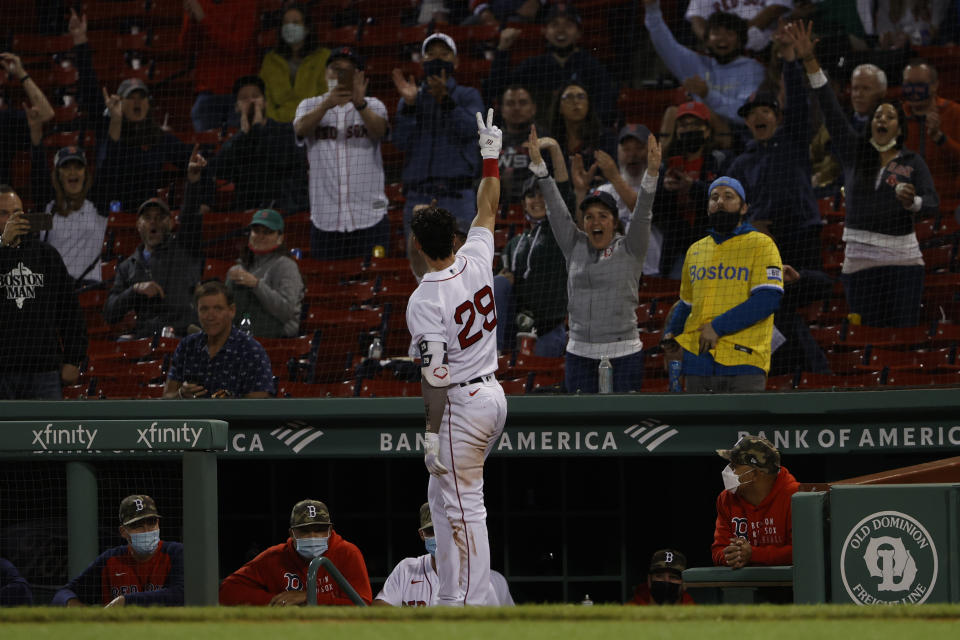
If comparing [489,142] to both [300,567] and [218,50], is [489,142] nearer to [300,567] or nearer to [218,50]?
[300,567]

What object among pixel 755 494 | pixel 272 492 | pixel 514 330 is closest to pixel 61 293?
pixel 272 492

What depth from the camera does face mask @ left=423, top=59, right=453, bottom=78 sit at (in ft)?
31.3

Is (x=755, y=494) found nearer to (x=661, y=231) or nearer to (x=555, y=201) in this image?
(x=555, y=201)

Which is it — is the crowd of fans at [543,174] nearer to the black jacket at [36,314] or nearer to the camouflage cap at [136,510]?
the black jacket at [36,314]

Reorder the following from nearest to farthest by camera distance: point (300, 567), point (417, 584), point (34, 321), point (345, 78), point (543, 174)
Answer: point (300, 567)
point (417, 584)
point (543, 174)
point (34, 321)
point (345, 78)

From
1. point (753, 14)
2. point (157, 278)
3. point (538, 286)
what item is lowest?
point (538, 286)

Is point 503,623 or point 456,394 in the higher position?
point 456,394

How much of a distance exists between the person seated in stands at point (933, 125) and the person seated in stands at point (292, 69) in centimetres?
442

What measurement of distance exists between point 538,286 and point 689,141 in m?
1.63

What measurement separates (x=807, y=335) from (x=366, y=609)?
4.62 meters

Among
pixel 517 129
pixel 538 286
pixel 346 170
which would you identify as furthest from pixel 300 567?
pixel 517 129

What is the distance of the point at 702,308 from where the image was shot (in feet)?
23.5

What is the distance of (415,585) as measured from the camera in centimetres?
677

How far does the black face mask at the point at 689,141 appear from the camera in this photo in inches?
350
